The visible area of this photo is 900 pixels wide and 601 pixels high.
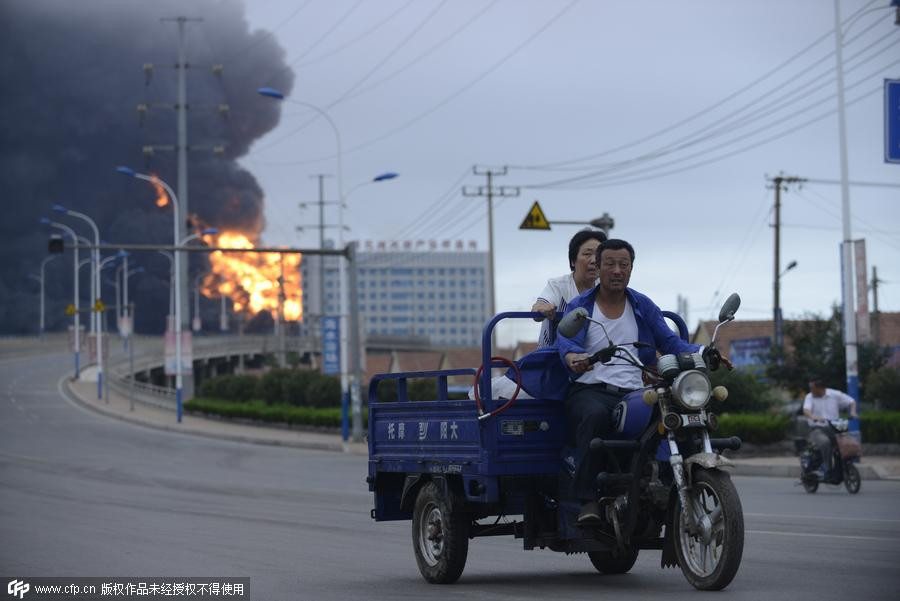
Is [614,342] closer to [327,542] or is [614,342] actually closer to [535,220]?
[327,542]

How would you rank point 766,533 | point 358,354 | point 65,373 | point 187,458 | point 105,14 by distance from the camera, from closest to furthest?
point 766,533
point 187,458
point 358,354
point 65,373
point 105,14

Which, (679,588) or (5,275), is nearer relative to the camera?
(679,588)

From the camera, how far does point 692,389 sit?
24.2 ft

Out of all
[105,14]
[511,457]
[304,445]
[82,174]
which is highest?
[105,14]

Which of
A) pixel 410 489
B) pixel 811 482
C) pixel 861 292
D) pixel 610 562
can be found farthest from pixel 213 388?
pixel 610 562

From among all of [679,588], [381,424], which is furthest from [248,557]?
[679,588]

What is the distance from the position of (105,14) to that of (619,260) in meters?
153

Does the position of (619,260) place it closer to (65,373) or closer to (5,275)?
(65,373)

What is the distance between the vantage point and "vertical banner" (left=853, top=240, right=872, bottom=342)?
26.6 meters

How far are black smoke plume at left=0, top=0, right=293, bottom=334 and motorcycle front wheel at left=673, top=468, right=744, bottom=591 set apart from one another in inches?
5416

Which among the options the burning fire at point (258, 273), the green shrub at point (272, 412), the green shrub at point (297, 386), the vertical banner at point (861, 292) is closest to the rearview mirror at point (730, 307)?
the vertical banner at point (861, 292)

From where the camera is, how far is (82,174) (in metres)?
158

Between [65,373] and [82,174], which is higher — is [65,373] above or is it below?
below

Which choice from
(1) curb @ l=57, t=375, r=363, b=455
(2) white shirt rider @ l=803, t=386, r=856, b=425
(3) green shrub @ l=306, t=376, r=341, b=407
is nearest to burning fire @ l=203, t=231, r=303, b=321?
(1) curb @ l=57, t=375, r=363, b=455
